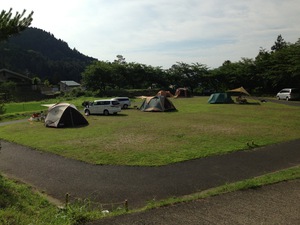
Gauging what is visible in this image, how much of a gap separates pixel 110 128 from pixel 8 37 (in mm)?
11736

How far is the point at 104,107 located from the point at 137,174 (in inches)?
712

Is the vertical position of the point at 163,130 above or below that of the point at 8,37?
below

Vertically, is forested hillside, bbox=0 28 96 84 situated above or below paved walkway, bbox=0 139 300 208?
above

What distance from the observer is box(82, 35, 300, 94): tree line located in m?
48.4

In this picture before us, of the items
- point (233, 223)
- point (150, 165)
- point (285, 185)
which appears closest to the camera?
point (233, 223)

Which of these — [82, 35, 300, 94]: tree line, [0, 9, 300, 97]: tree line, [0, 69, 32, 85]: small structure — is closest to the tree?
[0, 9, 300, 97]: tree line

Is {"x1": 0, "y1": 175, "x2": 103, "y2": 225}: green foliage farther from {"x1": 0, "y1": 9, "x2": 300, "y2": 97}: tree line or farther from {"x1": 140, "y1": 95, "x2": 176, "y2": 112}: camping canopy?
{"x1": 0, "y1": 9, "x2": 300, "y2": 97}: tree line

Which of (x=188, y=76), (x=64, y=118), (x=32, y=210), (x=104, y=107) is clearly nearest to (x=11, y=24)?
(x=32, y=210)

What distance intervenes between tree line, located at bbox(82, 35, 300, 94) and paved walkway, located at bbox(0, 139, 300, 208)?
36.9 metres

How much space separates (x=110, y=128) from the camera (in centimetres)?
1966

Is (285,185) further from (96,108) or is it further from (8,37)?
(96,108)

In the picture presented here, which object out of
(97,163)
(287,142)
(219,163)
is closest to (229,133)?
(287,142)

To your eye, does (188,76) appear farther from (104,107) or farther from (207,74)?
(104,107)

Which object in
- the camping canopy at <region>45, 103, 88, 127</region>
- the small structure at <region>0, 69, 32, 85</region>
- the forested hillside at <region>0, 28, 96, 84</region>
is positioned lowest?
the camping canopy at <region>45, 103, 88, 127</region>
